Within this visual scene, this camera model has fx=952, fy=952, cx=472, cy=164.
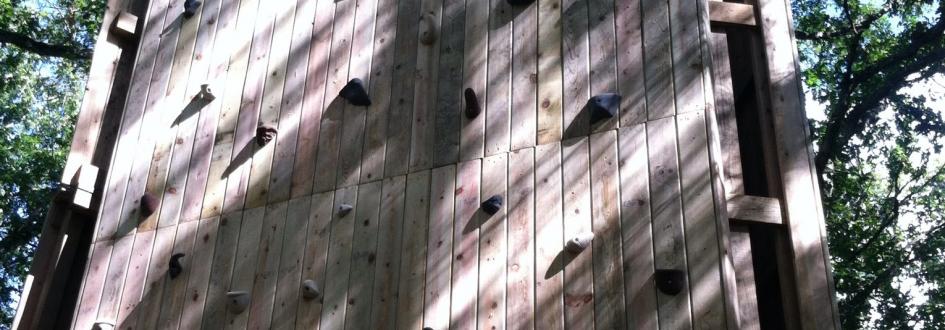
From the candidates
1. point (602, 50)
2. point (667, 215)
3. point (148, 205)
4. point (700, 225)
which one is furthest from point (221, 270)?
point (700, 225)

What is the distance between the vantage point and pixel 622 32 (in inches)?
175

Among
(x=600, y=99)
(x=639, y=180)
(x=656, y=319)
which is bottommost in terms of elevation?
(x=656, y=319)

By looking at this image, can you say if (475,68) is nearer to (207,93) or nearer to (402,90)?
(402,90)

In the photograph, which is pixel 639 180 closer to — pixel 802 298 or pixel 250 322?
pixel 802 298

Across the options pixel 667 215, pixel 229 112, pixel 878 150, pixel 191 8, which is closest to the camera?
pixel 667 215

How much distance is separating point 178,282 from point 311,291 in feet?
2.99

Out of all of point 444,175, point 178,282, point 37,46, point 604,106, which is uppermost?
point 37,46

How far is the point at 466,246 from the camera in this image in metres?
4.18

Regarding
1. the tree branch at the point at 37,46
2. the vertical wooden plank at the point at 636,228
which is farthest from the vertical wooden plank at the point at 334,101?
the tree branch at the point at 37,46

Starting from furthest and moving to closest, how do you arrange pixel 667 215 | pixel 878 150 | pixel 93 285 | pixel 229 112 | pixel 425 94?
pixel 878 150 < pixel 229 112 < pixel 93 285 < pixel 425 94 < pixel 667 215

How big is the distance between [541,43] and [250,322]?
1942mm

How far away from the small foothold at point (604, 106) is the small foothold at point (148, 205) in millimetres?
2557

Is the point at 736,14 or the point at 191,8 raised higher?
the point at 191,8

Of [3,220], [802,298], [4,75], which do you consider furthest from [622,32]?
[4,75]
